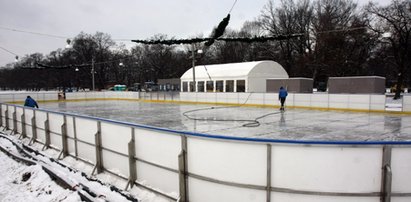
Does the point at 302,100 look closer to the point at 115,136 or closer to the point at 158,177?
the point at 115,136

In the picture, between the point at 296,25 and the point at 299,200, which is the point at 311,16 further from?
the point at 299,200

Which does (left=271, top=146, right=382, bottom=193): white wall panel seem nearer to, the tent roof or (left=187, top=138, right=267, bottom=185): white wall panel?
(left=187, top=138, right=267, bottom=185): white wall panel

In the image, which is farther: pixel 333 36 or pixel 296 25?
pixel 296 25

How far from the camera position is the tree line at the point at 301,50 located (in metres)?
32.6

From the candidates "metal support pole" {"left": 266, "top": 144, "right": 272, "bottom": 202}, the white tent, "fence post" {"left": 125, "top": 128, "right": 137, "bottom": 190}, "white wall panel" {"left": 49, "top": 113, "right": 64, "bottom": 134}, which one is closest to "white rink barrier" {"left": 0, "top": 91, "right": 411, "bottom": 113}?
the white tent

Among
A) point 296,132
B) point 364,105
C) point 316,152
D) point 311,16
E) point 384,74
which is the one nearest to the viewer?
point 316,152

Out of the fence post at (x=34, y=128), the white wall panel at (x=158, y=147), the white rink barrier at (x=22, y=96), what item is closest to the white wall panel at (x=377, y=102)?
the white wall panel at (x=158, y=147)

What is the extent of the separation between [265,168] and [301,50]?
4977cm

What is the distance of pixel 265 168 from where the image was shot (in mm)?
4504

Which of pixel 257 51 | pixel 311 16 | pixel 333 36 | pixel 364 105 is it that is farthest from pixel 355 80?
pixel 257 51

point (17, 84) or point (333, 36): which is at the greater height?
point (333, 36)

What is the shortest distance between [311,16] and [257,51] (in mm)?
11801

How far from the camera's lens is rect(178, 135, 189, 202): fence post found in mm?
5289

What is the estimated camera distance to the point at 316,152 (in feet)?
14.0
